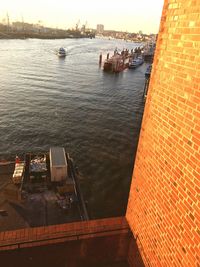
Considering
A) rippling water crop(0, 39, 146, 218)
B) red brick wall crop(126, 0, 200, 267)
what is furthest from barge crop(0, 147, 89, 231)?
red brick wall crop(126, 0, 200, 267)

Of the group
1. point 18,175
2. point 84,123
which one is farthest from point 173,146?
point 84,123

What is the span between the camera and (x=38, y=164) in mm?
18234

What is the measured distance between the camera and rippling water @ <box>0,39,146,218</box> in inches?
896

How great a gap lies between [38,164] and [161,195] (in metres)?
14.2

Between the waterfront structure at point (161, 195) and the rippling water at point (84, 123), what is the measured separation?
40.1 ft

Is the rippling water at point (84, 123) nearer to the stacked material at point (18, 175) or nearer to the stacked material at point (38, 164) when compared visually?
the stacked material at point (38, 164)

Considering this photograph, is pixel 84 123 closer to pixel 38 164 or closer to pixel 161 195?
pixel 38 164

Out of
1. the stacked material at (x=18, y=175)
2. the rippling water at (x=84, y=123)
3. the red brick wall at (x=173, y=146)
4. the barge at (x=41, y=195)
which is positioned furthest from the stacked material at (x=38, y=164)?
the red brick wall at (x=173, y=146)

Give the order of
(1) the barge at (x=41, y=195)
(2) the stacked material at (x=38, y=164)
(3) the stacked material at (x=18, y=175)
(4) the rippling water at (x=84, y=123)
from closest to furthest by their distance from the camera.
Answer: (1) the barge at (x=41, y=195) < (3) the stacked material at (x=18, y=175) < (2) the stacked material at (x=38, y=164) < (4) the rippling water at (x=84, y=123)

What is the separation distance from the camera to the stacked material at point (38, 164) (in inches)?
696

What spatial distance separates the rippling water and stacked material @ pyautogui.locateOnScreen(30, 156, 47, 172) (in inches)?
186

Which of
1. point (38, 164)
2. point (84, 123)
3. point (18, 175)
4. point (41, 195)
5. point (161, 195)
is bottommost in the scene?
point (84, 123)

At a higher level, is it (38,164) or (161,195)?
(161,195)

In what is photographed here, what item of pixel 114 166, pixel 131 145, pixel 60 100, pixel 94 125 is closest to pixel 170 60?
pixel 114 166
